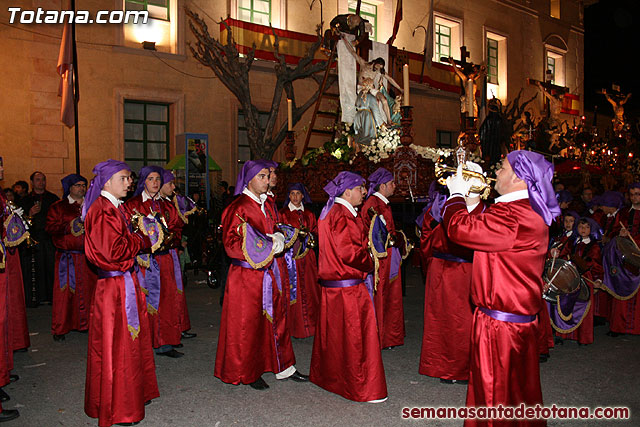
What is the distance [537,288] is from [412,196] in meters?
4.16

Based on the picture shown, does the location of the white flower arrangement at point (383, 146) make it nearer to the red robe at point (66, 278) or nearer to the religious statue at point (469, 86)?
the religious statue at point (469, 86)

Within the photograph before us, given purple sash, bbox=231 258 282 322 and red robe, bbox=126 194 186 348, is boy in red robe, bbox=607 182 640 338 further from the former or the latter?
red robe, bbox=126 194 186 348

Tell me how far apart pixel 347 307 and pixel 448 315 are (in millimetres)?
1340

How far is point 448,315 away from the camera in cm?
536

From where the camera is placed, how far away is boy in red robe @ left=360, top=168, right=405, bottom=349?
6348mm

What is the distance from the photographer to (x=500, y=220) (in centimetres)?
321

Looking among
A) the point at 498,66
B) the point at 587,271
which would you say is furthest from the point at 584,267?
the point at 498,66

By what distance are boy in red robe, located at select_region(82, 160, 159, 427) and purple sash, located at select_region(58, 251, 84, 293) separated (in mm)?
3250

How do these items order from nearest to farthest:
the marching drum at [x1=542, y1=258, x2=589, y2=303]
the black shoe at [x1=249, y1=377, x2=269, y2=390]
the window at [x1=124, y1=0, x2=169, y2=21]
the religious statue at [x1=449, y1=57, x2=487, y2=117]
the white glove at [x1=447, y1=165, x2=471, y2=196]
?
1. the white glove at [x1=447, y1=165, x2=471, y2=196]
2. the black shoe at [x1=249, y1=377, x2=269, y2=390]
3. the marching drum at [x1=542, y1=258, x2=589, y2=303]
4. the religious statue at [x1=449, y1=57, x2=487, y2=117]
5. the window at [x1=124, y1=0, x2=169, y2=21]

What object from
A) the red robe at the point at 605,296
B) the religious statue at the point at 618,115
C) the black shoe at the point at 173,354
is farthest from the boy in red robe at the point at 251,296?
the religious statue at the point at 618,115

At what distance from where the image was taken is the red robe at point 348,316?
179 inches

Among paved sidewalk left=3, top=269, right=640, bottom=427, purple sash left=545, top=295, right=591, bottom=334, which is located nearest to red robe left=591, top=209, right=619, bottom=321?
paved sidewalk left=3, top=269, right=640, bottom=427

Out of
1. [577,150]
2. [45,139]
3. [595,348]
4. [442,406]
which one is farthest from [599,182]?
[45,139]

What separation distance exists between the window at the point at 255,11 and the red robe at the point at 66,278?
10.3m
